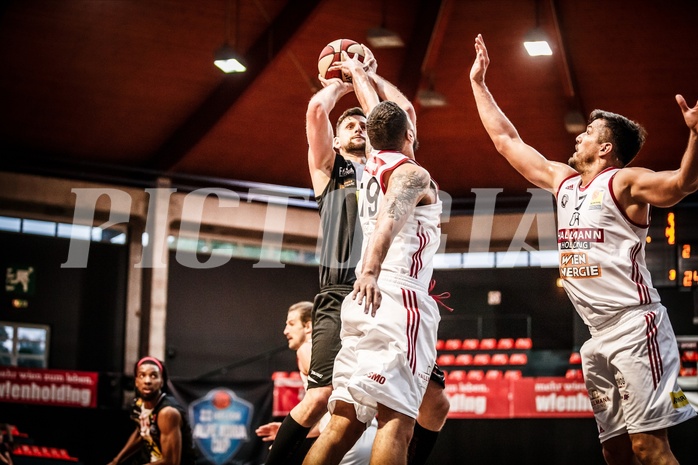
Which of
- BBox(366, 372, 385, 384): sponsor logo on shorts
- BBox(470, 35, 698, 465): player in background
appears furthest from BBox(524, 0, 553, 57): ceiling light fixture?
BBox(366, 372, 385, 384): sponsor logo on shorts

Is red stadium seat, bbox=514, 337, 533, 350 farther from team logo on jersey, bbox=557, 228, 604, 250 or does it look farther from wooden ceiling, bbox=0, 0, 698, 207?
team logo on jersey, bbox=557, 228, 604, 250

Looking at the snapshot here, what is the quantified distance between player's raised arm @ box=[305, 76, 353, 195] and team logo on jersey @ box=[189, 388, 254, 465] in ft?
27.2

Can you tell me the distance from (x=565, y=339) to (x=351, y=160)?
1403 centimetres

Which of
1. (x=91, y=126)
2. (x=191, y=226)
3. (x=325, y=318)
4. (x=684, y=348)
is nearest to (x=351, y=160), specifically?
(x=325, y=318)

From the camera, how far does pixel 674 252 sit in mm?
12969

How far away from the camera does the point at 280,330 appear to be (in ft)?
61.8

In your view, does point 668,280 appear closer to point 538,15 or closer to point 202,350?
point 538,15

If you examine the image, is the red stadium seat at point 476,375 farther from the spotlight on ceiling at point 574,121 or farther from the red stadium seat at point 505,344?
the spotlight on ceiling at point 574,121

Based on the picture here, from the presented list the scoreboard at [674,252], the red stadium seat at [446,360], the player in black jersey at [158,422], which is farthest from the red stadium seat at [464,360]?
the player in black jersey at [158,422]

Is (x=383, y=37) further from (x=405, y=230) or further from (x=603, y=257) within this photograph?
(x=405, y=230)

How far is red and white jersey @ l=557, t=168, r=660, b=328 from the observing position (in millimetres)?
4836

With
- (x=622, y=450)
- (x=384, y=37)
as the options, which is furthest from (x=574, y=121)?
(x=622, y=450)

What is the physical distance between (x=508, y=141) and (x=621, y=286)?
49.2 inches

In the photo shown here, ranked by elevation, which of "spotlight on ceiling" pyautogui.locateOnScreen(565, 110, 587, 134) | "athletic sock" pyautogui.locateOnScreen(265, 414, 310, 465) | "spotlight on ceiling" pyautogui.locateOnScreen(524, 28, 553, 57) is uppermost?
"spotlight on ceiling" pyautogui.locateOnScreen(524, 28, 553, 57)
